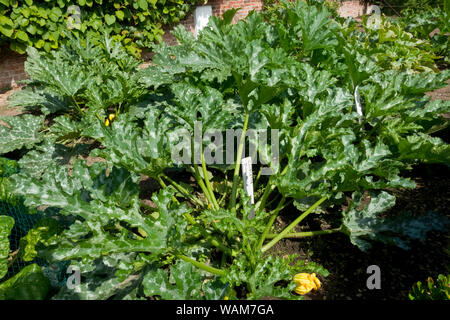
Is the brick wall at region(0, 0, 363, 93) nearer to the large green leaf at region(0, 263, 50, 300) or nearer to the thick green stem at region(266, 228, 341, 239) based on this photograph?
the thick green stem at region(266, 228, 341, 239)

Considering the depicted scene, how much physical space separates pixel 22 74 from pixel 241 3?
5070 millimetres

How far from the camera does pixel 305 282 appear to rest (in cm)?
175

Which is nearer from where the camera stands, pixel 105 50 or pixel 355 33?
pixel 105 50

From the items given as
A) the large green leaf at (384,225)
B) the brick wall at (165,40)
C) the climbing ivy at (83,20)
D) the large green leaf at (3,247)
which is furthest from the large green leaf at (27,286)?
the brick wall at (165,40)

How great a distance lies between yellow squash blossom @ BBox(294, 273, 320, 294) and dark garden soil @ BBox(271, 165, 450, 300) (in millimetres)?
83

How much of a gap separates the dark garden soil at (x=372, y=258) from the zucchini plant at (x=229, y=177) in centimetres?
11

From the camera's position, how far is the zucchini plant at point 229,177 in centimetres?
159

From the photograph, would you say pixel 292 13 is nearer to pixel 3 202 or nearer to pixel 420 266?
pixel 420 266

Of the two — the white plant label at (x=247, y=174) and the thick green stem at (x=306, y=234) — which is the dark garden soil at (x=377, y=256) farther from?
the white plant label at (x=247, y=174)

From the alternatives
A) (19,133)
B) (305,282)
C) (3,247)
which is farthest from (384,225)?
(19,133)

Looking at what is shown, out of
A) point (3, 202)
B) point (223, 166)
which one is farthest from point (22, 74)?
point (223, 166)

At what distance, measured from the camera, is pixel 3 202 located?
219 cm

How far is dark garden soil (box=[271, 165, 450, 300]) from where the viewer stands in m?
1.83

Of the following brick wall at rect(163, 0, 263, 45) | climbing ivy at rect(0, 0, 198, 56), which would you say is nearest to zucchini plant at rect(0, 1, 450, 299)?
climbing ivy at rect(0, 0, 198, 56)
